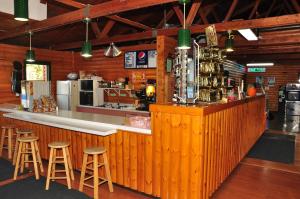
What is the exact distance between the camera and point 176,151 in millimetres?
3123

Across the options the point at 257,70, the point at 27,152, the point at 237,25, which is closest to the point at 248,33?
the point at 237,25

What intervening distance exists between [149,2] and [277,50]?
23.5ft

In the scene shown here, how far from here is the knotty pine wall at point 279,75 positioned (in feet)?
46.5

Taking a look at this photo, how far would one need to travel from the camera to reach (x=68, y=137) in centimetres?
440

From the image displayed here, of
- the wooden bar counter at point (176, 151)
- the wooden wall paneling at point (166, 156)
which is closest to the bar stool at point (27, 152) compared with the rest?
the wooden bar counter at point (176, 151)

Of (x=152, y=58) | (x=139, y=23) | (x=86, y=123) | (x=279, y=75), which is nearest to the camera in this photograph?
(x=86, y=123)

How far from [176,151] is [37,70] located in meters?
6.44

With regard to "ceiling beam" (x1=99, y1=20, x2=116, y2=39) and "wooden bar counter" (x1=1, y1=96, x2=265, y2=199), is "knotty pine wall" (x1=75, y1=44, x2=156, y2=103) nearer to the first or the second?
"ceiling beam" (x1=99, y1=20, x2=116, y2=39)

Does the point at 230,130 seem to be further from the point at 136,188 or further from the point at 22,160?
the point at 22,160

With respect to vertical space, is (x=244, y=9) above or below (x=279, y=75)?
above

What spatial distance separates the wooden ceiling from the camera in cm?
434

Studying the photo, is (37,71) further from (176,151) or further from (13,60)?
(176,151)

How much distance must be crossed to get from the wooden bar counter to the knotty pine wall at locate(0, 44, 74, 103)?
4117 millimetres

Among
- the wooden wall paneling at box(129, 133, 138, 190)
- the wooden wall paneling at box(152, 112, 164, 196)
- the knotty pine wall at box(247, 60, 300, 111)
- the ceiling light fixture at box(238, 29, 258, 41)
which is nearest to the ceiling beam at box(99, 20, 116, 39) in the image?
the ceiling light fixture at box(238, 29, 258, 41)
